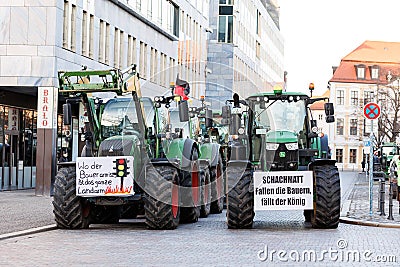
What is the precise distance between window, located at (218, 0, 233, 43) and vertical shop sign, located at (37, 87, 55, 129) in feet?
140

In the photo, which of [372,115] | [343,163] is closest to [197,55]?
[372,115]

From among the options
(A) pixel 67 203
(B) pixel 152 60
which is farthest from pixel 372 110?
(B) pixel 152 60

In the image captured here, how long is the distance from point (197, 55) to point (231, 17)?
14.8 metres

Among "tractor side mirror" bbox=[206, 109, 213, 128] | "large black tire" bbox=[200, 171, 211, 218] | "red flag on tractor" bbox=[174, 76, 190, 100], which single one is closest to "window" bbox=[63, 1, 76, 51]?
"tractor side mirror" bbox=[206, 109, 213, 128]

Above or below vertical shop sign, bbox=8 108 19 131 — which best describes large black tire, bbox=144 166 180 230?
below

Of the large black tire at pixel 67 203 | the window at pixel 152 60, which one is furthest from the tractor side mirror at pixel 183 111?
the window at pixel 152 60

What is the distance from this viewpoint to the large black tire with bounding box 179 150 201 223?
787 inches

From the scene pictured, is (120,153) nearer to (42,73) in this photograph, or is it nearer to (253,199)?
(253,199)

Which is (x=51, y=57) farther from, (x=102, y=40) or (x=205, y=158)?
(x=205, y=158)

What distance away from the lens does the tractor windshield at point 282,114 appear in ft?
65.7

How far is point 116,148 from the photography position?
715 inches

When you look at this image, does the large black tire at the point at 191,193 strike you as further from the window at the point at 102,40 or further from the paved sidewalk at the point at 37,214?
the window at the point at 102,40

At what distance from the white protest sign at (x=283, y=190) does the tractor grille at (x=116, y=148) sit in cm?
288

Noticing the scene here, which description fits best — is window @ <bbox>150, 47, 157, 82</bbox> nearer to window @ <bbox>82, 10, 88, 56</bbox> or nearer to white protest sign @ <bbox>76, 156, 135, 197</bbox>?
window @ <bbox>82, 10, 88, 56</bbox>
